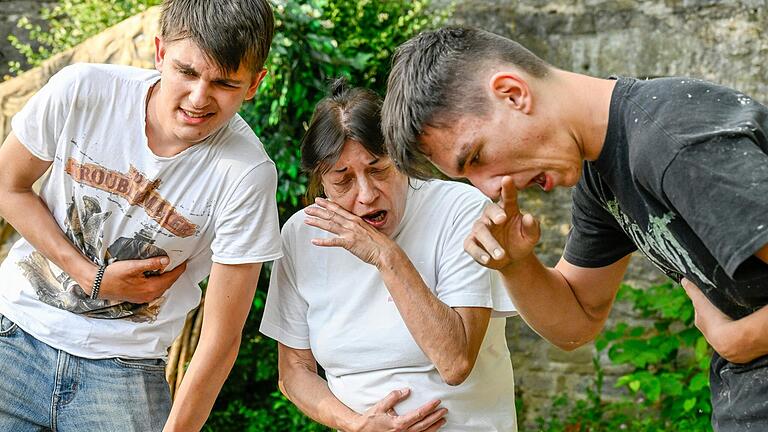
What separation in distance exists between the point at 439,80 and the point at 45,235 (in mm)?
1159

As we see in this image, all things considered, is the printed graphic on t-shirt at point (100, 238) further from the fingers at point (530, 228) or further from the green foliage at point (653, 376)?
the green foliage at point (653, 376)

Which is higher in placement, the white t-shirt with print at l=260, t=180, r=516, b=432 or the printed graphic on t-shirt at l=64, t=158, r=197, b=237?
the printed graphic on t-shirt at l=64, t=158, r=197, b=237

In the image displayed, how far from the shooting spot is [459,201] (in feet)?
8.74

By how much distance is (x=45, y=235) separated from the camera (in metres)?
2.50

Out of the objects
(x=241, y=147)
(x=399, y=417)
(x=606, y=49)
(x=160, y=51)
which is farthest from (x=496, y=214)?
(x=606, y=49)

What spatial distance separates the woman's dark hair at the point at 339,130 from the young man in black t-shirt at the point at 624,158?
508 mm

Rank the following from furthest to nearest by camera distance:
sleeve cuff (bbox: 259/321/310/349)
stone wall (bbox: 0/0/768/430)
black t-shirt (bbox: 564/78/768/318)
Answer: stone wall (bbox: 0/0/768/430) < sleeve cuff (bbox: 259/321/310/349) < black t-shirt (bbox: 564/78/768/318)

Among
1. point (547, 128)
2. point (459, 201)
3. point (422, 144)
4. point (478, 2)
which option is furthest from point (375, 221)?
point (478, 2)

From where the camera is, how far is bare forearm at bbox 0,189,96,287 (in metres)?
2.49

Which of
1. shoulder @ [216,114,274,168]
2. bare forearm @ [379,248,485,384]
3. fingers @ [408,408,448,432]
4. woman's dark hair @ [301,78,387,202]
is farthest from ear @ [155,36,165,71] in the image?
fingers @ [408,408,448,432]

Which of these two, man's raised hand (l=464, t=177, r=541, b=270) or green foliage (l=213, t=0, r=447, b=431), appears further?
green foliage (l=213, t=0, r=447, b=431)

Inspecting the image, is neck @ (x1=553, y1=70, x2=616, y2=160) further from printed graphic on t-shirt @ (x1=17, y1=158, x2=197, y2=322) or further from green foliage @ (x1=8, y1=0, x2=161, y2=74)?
green foliage @ (x1=8, y1=0, x2=161, y2=74)

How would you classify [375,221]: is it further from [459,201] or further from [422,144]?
[422,144]

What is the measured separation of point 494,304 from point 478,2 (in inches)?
107
